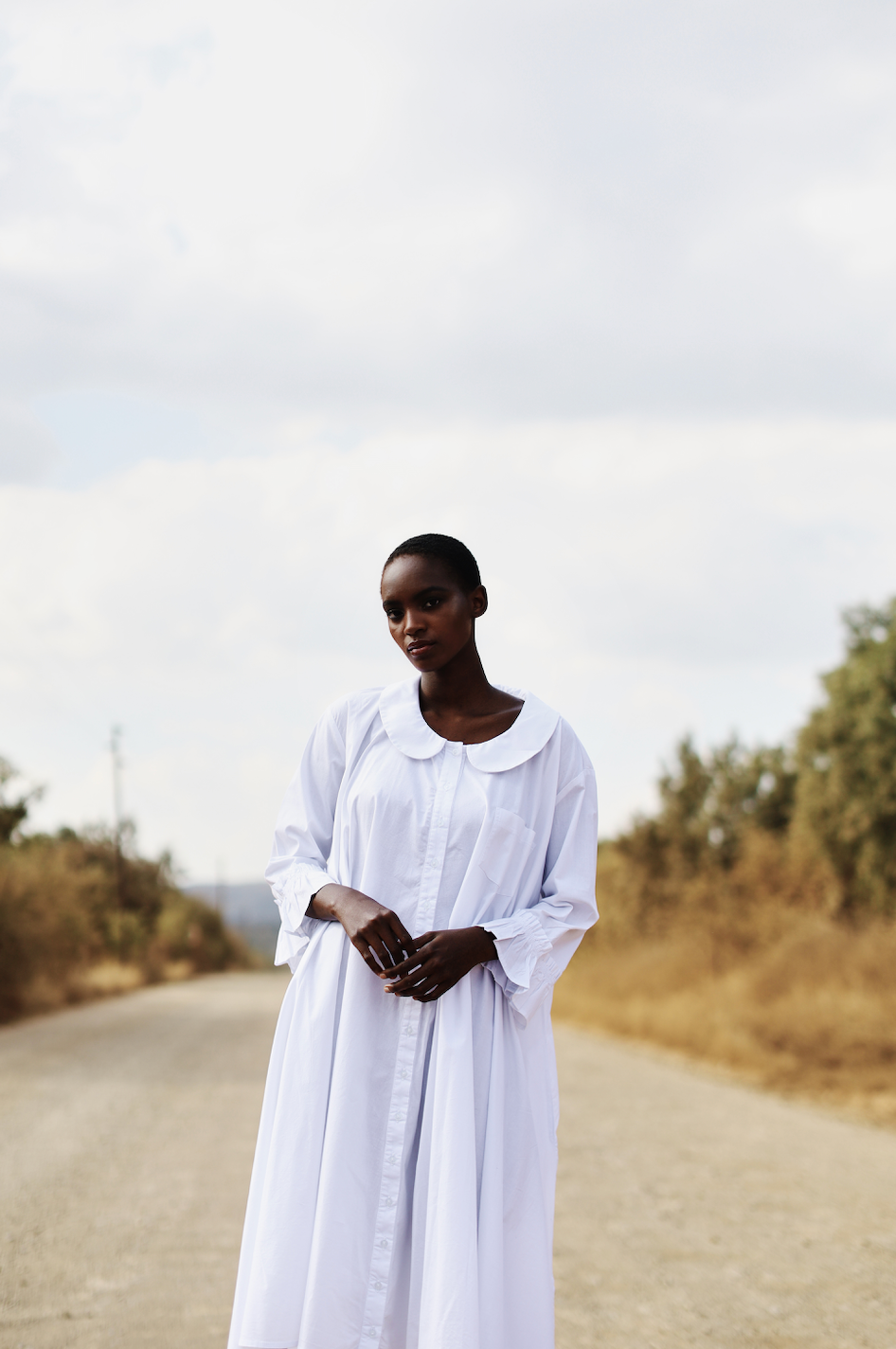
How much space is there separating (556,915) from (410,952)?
0.37 m

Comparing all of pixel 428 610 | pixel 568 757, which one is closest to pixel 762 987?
pixel 568 757

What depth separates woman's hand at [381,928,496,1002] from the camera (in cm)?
279

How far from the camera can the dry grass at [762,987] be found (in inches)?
523

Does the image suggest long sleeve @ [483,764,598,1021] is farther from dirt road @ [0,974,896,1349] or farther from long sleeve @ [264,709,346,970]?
dirt road @ [0,974,896,1349]

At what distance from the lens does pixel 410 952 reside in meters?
2.82

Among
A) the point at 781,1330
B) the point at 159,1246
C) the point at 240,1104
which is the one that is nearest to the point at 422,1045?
the point at 781,1330

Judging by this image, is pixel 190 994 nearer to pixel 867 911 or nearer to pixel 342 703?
pixel 867 911

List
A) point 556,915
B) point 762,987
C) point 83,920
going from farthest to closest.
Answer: point 83,920, point 762,987, point 556,915

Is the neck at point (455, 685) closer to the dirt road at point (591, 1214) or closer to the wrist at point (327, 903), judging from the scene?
the wrist at point (327, 903)

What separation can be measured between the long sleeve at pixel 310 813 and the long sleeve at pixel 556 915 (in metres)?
0.50

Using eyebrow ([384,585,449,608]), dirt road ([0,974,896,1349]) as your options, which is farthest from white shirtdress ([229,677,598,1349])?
dirt road ([0,974,896,1349])

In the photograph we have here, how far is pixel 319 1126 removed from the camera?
2873mm

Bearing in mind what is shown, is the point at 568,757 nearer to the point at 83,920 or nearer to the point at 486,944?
the point at 486,944

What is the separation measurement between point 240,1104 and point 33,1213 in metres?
4.21
